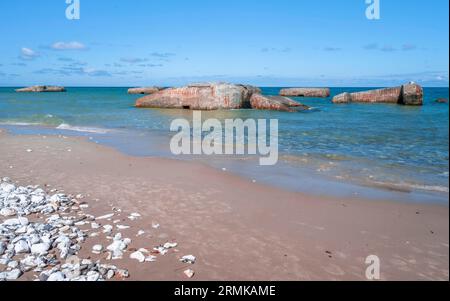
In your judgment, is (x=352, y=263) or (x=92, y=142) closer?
(x=352, y=263)

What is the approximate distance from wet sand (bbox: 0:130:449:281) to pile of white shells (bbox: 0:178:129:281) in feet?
0.75

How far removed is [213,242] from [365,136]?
39.5ft

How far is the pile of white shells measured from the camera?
386cm

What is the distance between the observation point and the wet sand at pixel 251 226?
4062mm

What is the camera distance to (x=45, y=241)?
4520 millimetres

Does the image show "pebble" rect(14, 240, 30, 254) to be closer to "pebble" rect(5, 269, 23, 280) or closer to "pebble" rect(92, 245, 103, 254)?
"pebble" rect(5, 269, 23, 280)

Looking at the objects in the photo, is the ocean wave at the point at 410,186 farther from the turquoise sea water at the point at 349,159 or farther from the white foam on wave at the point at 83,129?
the white foam on wave at the point at 83,129

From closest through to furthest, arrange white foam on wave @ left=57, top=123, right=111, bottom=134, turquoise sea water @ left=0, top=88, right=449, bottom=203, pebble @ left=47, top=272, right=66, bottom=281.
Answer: pebble @ left=47, top=272, right=66, bottom=281
turquoise sea water @ left=0, top=88, right=449, bottom=203
white foam on wave @ left=57, top=123, right=111, bottom=134

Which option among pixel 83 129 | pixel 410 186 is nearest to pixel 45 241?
pixel 410 186

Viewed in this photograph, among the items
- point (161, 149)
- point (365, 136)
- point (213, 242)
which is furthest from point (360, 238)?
point (365, 136)

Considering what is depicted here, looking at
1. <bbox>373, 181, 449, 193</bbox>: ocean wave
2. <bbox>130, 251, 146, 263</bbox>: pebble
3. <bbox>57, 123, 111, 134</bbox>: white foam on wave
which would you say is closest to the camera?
<bbox>130, 251, 146, 263</bbox>: pebble

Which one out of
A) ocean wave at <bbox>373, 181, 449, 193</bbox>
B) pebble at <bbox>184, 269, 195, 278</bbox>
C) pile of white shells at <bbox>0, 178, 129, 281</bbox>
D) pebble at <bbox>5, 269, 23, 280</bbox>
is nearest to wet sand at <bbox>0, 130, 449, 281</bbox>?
pebble at <bbox>184, 269, 195, 278</bbox>

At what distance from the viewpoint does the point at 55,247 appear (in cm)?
447
